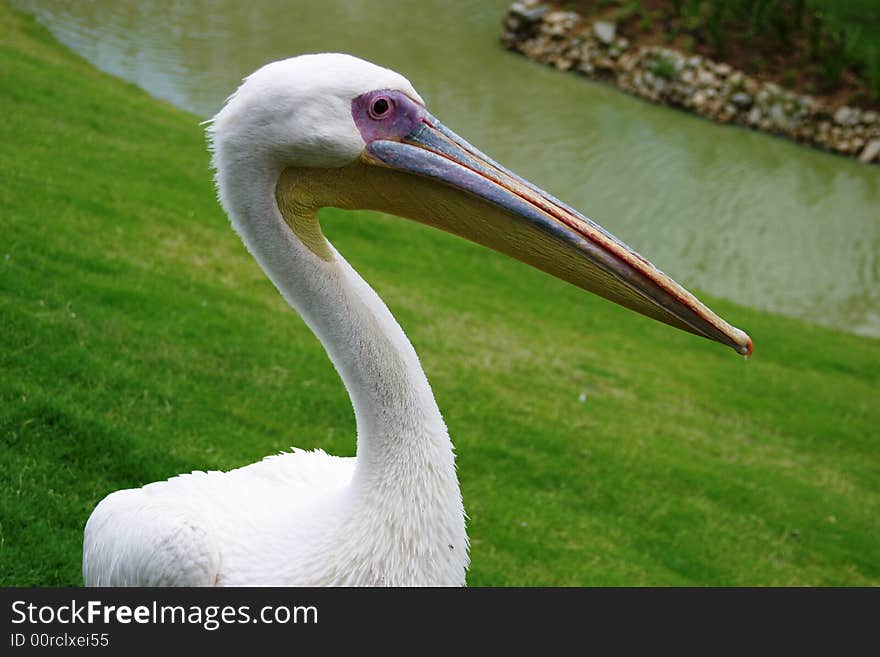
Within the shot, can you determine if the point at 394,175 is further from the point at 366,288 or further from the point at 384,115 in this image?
the point at 366,288

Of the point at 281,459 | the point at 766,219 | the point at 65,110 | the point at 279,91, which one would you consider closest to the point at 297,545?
the point at 281,459

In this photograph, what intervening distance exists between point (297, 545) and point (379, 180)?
1.03 meters

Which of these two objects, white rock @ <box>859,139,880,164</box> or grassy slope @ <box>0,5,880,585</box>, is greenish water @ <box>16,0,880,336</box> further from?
grassy slope @ <box>0,5,880,585</box>

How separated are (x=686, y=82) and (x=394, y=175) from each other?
17123mm

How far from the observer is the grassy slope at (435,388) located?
171 inches

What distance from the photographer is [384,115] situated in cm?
250

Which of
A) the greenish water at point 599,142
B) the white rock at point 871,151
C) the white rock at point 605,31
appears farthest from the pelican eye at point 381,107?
the white rock at point 605,31

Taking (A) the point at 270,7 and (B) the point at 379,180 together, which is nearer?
(B) the point at 379,180

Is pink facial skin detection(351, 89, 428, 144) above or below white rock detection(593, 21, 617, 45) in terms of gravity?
above

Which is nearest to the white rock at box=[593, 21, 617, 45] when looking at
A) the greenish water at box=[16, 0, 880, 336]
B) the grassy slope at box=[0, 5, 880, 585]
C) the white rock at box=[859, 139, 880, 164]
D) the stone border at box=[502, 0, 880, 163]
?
the stone border at box=[502, 0, 880, 163]

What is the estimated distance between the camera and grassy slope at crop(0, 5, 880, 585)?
435 centimetres
